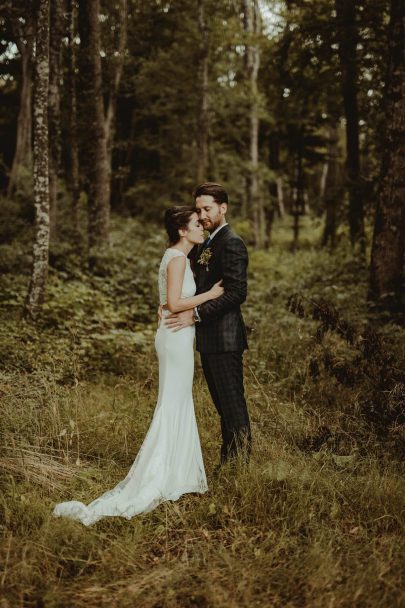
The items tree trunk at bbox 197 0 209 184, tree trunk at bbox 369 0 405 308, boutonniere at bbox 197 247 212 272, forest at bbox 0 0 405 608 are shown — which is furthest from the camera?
tree trunk at bbox 197 0 209 184

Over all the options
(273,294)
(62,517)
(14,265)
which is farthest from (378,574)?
(14,265)

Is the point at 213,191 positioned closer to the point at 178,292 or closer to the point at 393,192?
the point at 178,292

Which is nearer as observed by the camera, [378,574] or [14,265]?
[378,574]

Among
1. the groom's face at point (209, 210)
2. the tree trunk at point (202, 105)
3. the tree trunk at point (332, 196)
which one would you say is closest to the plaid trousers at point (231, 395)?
the groom's face at point (209, 210)

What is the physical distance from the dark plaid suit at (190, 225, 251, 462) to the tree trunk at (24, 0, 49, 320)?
4582mm

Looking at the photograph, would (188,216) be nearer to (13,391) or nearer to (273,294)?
(13,391)

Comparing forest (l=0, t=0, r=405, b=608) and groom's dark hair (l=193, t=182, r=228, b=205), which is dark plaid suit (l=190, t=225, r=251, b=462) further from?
forest (l=0, t=0, r=405, b=608)

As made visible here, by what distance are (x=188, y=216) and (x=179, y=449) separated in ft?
6.64

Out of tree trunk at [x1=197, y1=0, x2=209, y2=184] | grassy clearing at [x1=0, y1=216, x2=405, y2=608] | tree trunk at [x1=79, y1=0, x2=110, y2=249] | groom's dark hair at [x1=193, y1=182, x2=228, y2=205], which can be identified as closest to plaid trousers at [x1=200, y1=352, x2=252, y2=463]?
grassy clearing at [x1=0, y1=216, x2=405, y2=608]

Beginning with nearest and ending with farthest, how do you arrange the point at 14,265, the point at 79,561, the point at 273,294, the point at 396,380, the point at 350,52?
the point at 79,561 < the point at 396,380 < the point at 14,265 < the point at 273,294 < the point at 350,52

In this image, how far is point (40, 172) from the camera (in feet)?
Answer: 27.1

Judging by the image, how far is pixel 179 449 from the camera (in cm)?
453

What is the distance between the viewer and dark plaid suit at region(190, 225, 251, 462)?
4.39 metres

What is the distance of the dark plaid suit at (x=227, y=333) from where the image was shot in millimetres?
4395
